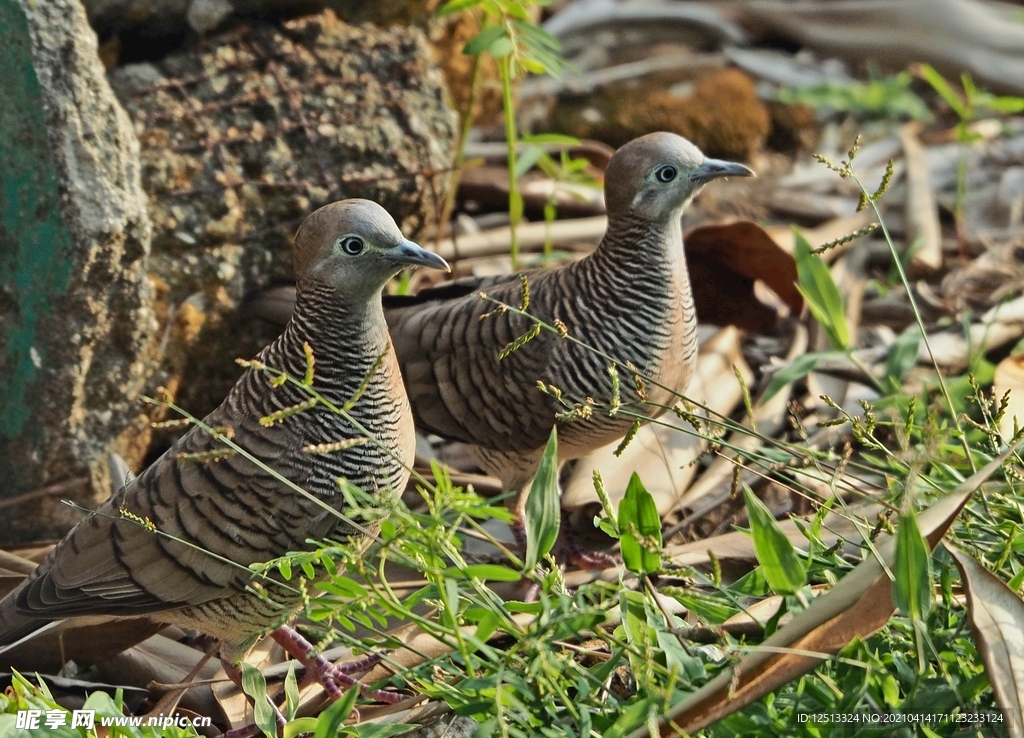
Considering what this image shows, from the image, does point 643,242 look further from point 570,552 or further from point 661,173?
point 570,552

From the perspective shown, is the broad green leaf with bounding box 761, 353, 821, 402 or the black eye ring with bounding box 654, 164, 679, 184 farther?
the broad green leaf with bounding box 761, 353, 821, 402

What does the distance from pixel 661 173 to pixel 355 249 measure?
1.20m

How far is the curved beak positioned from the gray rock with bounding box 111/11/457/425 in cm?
143

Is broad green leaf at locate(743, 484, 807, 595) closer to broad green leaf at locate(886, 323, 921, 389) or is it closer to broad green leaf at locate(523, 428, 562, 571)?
broad green leaf at locate(523, 428, 562, 571)

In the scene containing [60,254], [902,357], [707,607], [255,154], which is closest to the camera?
[707,607]

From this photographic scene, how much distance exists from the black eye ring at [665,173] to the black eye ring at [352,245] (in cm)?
117

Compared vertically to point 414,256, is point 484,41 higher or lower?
higher

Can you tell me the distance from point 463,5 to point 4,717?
284 centimetres

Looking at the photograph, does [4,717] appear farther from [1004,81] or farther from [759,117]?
[1004,81]

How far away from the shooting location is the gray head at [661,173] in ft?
12.6

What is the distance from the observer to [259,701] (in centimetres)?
271

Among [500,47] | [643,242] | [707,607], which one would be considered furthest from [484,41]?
[707,607]

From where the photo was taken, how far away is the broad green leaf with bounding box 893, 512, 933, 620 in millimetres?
2143

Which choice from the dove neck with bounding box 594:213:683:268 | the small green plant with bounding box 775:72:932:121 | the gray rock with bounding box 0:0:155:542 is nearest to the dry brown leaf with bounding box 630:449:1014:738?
the dove neck with bounding box 594:213:683:268
